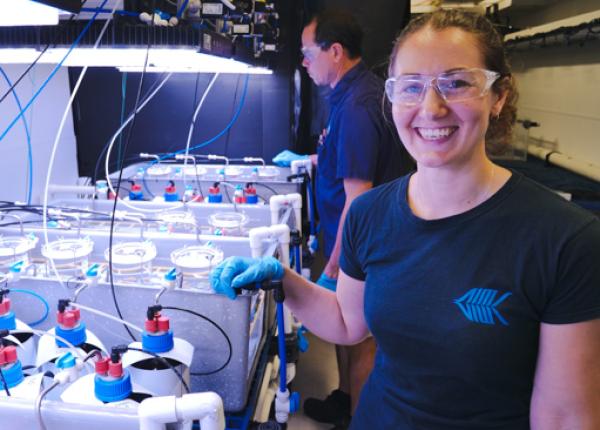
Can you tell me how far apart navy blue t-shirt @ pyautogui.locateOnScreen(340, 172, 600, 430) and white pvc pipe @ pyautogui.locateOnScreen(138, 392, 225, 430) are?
1.15 ft

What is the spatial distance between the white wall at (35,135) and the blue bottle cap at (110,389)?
2283mm

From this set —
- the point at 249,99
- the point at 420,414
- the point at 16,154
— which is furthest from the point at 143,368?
the point at 249,99

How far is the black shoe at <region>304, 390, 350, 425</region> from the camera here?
2.25 m

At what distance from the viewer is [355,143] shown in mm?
1818

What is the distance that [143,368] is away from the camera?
947 mm

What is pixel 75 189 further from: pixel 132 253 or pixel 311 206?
pixel 311 206

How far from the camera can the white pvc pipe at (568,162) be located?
3834 millimetres

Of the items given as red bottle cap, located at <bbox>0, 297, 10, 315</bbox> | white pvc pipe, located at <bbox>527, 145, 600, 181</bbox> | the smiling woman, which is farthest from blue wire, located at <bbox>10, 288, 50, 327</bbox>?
white pvc pipe, located at <bbox>527, 145, 600, 181</bbox>

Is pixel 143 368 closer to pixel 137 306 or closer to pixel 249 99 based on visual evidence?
pixel 137 306

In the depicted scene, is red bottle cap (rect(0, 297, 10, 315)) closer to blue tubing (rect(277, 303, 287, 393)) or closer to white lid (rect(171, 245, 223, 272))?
white lid (rect(171, 245, 223, 272))

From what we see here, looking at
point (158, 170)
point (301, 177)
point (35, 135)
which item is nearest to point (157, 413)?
point (301, 177)

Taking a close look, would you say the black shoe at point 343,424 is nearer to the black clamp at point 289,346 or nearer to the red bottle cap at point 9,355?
the black clamp at point 289,346

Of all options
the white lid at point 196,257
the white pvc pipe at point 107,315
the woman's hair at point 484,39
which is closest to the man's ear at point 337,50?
the white lid at point 196,257

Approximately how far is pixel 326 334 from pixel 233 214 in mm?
971
